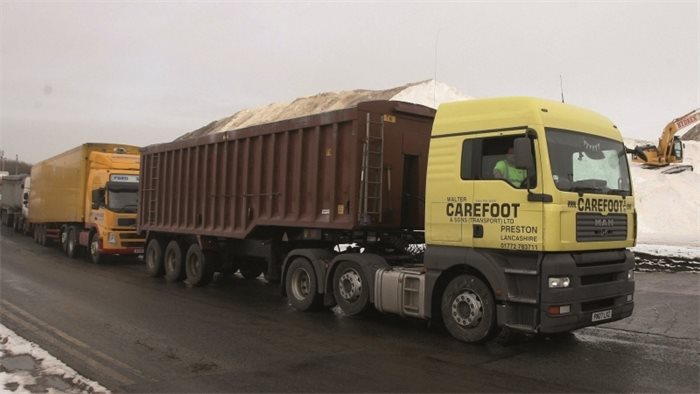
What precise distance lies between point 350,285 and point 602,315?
3515 mm

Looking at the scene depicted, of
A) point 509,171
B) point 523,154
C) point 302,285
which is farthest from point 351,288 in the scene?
point 523,154

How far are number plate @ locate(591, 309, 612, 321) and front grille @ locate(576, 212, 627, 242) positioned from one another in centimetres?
86

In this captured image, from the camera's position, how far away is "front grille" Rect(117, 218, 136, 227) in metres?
16.6

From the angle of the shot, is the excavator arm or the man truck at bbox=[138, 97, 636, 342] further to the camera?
the excavator arm

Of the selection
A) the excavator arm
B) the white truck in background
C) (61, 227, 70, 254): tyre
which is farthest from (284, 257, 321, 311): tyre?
the excavator arm

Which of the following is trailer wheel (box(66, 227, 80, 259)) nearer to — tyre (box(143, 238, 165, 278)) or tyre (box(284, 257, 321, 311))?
tyre (box(143, 238, 165, 278))

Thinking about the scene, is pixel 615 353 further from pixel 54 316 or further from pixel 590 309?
pixel 54 316

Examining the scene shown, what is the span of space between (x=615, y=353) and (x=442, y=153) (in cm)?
318

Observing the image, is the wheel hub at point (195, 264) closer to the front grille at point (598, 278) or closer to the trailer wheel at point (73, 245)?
the front grille at point (598, 278)

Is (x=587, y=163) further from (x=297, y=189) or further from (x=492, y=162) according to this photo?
(x=297, y=189)

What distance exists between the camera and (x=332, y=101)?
2452 inches

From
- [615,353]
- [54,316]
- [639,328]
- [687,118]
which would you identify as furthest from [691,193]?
[54,316]

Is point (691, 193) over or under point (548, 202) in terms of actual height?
over

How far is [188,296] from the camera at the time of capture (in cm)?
1071
